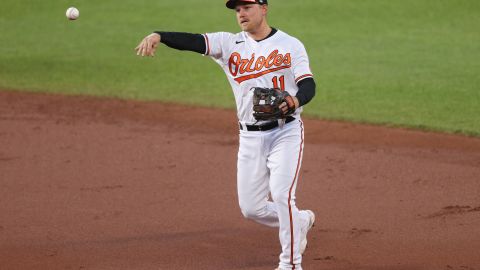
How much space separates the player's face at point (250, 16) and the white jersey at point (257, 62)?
129mm

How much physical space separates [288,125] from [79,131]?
5.52 meters

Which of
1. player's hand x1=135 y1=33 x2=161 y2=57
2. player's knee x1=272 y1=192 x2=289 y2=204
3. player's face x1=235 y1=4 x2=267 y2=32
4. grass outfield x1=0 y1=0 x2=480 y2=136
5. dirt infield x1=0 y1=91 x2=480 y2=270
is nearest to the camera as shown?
player's hand x1=135 y1=33 x2=161 y2=57

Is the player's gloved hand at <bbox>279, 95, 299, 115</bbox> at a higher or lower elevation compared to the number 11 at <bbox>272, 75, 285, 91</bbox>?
lower

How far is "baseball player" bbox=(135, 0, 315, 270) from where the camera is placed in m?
5.98

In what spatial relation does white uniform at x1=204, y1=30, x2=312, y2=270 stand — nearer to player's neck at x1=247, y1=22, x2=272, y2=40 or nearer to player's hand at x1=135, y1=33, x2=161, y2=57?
player's neck at x1=247, y1=22, x2=272, y2=40

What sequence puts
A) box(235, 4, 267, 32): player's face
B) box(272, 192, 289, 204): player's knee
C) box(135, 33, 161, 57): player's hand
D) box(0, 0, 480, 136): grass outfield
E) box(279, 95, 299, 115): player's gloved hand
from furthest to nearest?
box(0, 0, 480, 136): grass outfield, box(235, 4, 267, 32): player's face, box(272, 192, 289, 204): player's knee, box(135, 33, 161, 57): player's hand, box(279, 95, 299, 115): player's gloved hand

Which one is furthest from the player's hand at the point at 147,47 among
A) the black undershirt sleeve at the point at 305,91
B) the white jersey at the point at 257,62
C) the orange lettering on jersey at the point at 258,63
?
the black undershirt sleeve at the point at 305,91

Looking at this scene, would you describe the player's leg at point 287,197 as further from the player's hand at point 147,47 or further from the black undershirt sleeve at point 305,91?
the player's hand at point 147,47

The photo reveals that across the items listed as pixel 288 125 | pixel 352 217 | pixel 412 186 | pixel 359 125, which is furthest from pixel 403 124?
pixel 288 125

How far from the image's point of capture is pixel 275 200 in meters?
5.98

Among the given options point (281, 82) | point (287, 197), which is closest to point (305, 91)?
point (281, 82)

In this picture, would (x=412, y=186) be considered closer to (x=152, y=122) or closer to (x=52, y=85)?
(x=152, y=122)

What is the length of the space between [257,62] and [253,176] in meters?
0.80

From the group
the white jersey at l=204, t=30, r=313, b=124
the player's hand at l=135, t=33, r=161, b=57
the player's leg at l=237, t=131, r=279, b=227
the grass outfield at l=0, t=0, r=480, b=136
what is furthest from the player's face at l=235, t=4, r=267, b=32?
the grass outfield at l=0, t=0, r=480, b=136
